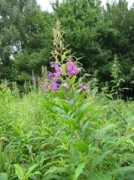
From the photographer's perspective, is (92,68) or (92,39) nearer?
(92,68)

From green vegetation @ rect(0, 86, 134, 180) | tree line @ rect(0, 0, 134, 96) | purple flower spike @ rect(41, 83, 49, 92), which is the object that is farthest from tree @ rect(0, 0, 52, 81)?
green vegetation @ rect(0, 86, 134, 180)

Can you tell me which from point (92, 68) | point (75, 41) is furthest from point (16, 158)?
point (75, 41)

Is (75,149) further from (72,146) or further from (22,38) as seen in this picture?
(22,38)

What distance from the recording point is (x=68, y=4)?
30141mm

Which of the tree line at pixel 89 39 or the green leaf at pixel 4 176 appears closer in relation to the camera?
the green leaf at pixel 4 176

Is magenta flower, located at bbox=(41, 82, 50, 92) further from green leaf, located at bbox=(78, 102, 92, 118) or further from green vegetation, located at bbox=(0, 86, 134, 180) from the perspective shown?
green leaf, located at bbox=(78, 102, 92, 118)

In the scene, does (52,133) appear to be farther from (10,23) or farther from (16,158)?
(10,23)

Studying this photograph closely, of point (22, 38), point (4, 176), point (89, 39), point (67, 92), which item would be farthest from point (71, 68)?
point (22, 38)

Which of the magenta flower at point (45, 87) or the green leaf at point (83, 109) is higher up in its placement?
the green leaf at point (83, 109)

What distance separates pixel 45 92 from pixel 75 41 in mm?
23192

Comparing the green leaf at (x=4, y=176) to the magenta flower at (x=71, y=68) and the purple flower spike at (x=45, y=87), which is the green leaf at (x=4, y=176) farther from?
the purple flower spike at (x=45, y=87)

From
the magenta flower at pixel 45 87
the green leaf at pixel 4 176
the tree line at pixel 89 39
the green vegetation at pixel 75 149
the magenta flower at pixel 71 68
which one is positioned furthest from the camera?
the tree line at pixel 89 39

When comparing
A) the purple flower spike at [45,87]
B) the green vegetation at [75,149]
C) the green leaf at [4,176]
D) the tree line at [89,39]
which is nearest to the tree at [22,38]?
the tree line at [89,39]

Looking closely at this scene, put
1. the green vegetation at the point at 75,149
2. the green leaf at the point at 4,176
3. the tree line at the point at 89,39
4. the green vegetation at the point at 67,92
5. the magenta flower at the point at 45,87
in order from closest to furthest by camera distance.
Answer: the green vegetation at the point at 75,149
the green vegetation at the point at 67,92
the green leaf at the point at 4,176
the magenta flower at the point at 45,87
the tree line at the point at 89,39
